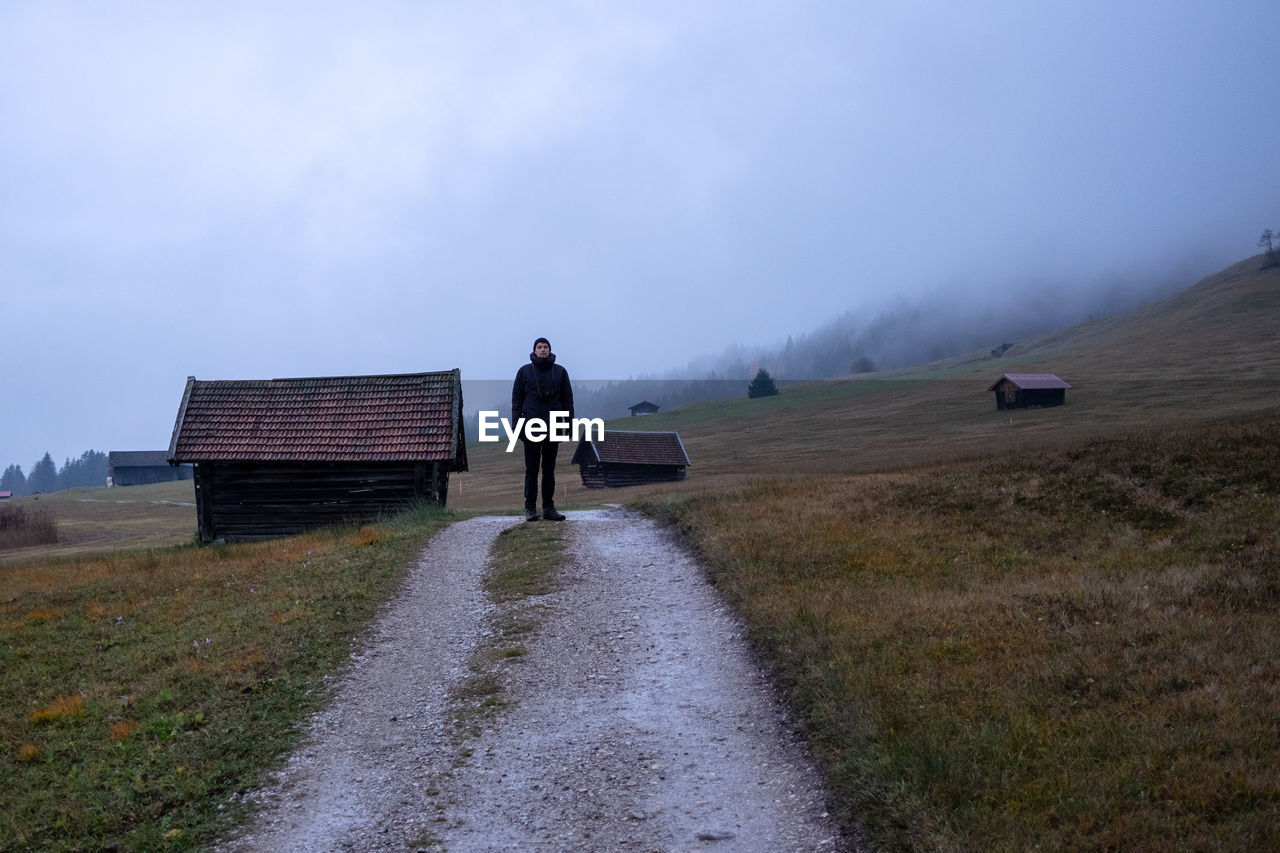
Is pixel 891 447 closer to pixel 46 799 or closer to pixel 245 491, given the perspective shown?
pixel 245 491

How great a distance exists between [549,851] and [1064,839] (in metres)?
2.72

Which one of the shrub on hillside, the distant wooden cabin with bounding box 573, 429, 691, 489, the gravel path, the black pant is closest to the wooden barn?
the black pant

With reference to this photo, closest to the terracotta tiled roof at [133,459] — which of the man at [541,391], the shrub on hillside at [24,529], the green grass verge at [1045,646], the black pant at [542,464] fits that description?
the shrub on hillside at [24,529]

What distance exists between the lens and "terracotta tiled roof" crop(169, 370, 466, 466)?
2386 cm

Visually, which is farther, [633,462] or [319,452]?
[633,462]

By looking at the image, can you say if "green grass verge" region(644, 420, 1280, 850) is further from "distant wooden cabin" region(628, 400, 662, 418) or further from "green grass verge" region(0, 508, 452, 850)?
"distant wooden cabin" region(628, 400, 662, 418)

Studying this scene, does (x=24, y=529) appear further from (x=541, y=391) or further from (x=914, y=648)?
(x=914, y=648)

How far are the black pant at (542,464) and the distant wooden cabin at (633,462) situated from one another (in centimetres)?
4274

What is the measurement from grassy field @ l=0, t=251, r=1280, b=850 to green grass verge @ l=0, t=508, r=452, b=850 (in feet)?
0.12

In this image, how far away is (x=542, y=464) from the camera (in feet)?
54.4

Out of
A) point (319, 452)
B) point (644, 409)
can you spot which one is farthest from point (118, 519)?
point (644, 409)

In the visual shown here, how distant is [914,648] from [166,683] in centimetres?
703

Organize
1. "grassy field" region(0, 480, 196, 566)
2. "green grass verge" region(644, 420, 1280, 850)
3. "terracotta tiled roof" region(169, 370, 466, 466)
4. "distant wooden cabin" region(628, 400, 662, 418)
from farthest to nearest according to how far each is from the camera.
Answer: "distant wooden cabin" region(628, 400, 662, 418) → "grassy field" region(0, 480, 196, 566) → "terracotta tiled roof" region(169, 370, 466, 466) → "green grass verge" region(644, 420, 1280, 850)

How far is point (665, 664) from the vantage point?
8.52m
